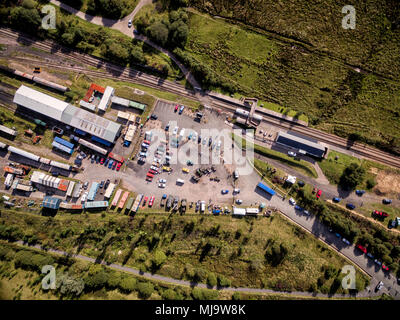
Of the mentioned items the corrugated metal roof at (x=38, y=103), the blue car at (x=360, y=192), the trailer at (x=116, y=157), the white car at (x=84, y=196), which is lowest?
the white car at (x=84, y=196)

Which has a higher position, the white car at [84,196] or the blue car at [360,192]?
the blue car at [360,192]

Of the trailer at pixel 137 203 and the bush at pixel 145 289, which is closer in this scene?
the bush at pixel 145 289

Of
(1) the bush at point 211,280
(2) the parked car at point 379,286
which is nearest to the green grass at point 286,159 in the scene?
(2) the parked car at point 379,286

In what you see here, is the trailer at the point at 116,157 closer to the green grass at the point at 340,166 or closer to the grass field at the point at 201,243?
the grass field at the point at 201,243

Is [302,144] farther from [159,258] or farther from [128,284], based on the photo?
[128,284]

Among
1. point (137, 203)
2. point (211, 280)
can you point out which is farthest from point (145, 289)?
point (137, 203)

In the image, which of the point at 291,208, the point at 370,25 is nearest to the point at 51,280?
the point at 291,208

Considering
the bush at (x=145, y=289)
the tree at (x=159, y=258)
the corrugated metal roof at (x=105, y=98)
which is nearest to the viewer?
the bush at (x=145, y=289)
